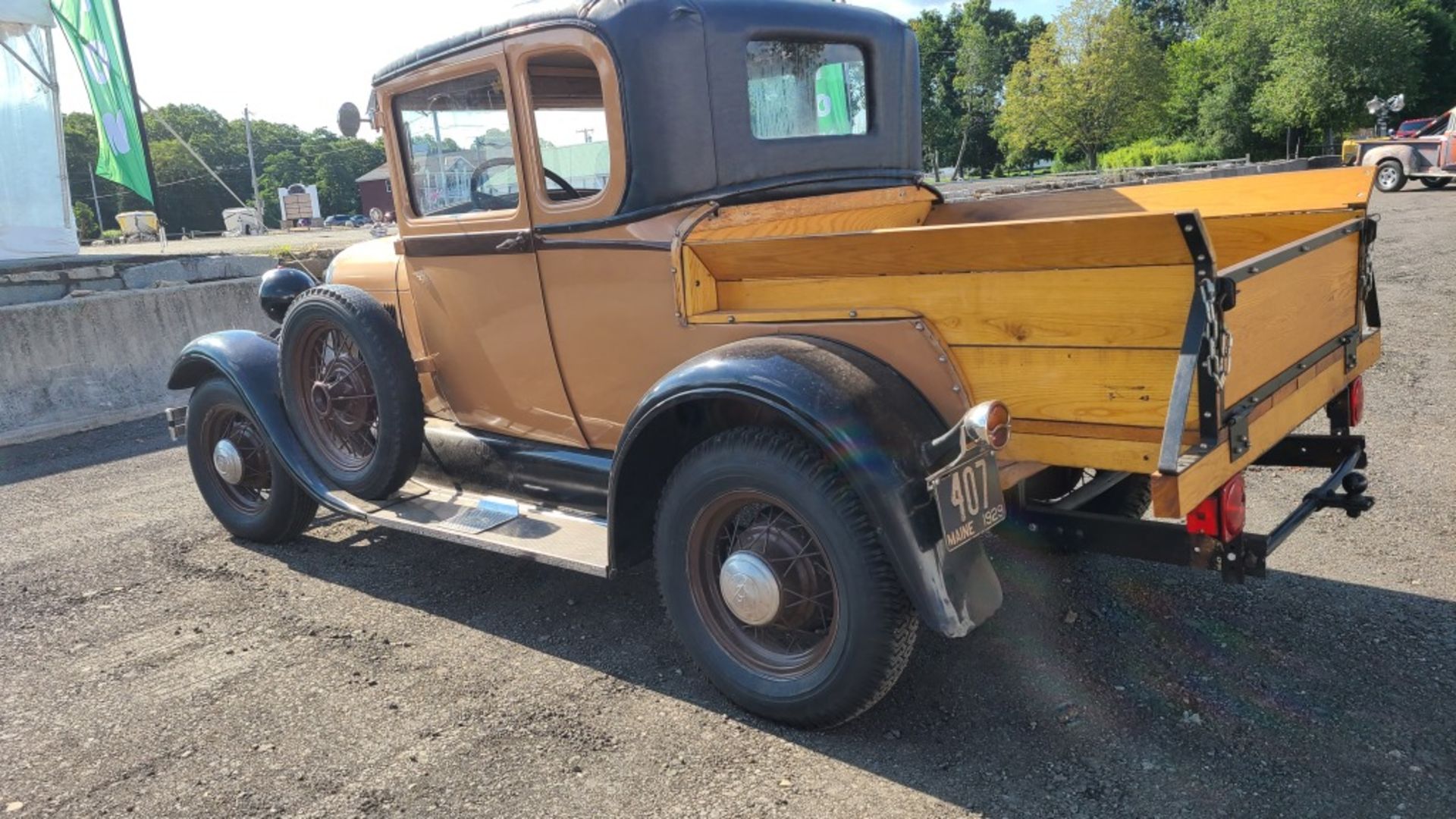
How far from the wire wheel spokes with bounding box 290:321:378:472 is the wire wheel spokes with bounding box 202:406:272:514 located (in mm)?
492

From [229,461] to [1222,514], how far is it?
4300mm

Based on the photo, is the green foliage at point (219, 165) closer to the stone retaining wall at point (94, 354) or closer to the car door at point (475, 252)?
the stone retaining wall at point (94, 354)

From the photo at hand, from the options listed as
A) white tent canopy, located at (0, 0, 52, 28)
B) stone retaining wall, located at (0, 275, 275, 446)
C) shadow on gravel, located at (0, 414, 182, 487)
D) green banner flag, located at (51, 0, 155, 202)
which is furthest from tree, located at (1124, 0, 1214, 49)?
shadow on gravel, located at (0, 414, 182, 487)

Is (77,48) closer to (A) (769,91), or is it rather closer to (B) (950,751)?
(A) (769,91)

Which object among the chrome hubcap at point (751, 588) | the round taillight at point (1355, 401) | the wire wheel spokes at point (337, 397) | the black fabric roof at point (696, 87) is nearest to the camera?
the chrome hubcap at point (751, 588)

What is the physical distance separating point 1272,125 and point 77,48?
40916 millimetres

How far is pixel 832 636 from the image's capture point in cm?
278

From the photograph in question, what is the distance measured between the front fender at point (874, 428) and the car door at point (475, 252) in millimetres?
1088

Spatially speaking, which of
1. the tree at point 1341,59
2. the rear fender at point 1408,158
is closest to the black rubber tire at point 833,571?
the rear fender at point 1408,158

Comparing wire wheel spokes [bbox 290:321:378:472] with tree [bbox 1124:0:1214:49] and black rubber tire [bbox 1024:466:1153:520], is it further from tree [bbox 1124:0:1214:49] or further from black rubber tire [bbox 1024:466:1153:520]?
tree [bbox 1124:0:1214:49]

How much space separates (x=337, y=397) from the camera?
4242mm

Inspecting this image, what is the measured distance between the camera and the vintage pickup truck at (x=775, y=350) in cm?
246

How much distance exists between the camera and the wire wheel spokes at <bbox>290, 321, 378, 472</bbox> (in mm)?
4238

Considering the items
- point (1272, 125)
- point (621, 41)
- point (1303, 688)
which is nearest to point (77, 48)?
point (621, 41)
